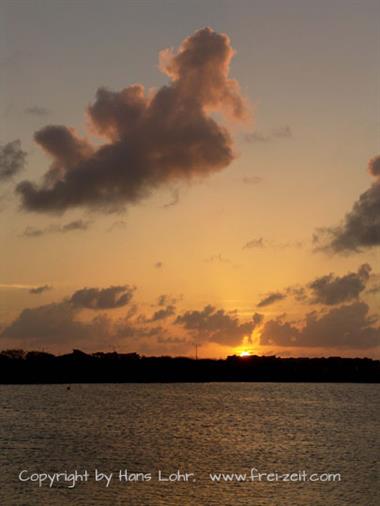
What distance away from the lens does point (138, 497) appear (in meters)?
60.0

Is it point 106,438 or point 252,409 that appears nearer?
point 106,438

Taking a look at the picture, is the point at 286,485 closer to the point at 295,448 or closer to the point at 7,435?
the point at 295,448

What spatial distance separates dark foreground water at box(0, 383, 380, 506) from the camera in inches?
2404

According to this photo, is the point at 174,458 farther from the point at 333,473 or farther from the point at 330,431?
the point at 330,431

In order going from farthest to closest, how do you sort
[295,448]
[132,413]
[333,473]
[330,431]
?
1. [132,413]
2. [330,431]
3. [295,448]
4. [333,473]

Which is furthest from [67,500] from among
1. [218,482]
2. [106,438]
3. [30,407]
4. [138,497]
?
[30,407]

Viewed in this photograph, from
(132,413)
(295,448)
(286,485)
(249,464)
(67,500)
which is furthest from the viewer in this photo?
(132,413)

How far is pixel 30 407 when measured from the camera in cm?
16712

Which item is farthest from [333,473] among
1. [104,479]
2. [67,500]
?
[67,500]

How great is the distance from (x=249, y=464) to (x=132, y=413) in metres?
75.3

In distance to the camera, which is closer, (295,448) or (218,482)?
(218,482)

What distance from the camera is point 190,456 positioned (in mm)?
83688

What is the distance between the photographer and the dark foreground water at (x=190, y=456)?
200 feet

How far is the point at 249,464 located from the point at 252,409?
300 ft
